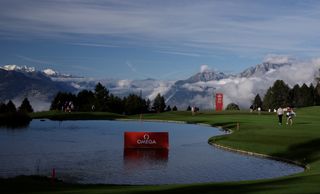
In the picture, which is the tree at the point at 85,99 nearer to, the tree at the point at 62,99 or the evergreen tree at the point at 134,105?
the tree at the point at 62,99

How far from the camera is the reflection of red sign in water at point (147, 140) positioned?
48406 millimetres

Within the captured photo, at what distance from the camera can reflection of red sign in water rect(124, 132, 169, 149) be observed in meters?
48.4

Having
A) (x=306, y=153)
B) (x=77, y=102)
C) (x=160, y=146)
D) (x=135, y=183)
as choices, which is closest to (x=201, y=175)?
(x=135, y=183)

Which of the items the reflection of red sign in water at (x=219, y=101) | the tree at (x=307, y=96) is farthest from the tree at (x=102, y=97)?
the tree at (x=307, y=96)

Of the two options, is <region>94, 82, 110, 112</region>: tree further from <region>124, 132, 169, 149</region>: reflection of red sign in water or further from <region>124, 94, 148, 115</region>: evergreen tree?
<region>124, 132, 169, 149</region>: reflection of red sign in water

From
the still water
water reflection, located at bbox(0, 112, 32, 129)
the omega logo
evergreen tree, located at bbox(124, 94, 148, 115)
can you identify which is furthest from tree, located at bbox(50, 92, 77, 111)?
the omega logo

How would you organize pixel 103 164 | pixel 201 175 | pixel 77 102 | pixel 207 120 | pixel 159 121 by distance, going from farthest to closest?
pixel 77 102 < pixel 159 121 < pixel 207 120 < pixel 103 164 < pixel 201 175

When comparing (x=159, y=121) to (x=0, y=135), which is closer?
(x=0, y=135)

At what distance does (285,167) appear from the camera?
37.6 metres

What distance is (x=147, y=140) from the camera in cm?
4916

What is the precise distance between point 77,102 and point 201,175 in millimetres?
133053

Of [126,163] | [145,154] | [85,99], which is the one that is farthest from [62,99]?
[126,163]

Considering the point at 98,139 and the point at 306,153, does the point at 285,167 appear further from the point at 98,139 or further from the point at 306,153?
the point at 98,139

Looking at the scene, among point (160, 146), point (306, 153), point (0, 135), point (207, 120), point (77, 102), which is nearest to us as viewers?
point (306, 153)
